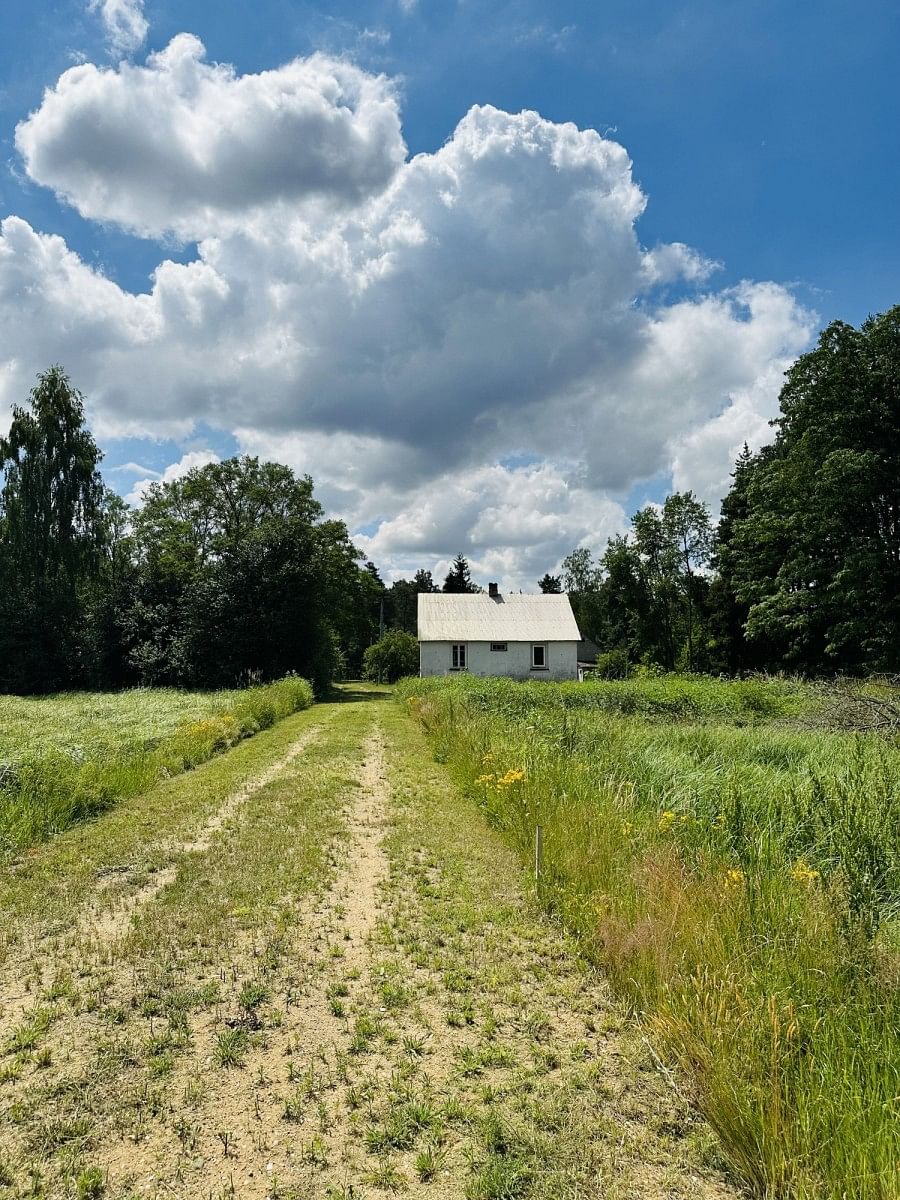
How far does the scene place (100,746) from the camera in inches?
448

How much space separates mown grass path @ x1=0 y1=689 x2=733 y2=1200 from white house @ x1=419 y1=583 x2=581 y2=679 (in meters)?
28.8

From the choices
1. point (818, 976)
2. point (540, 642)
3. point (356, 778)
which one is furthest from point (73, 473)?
point (818, 976)

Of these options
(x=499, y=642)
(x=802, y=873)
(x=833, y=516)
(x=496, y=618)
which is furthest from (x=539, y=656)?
(x=802, y=873)

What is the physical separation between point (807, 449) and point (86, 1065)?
32437 mm

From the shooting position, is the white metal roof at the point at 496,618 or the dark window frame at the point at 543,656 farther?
the dark window frame at the point at 543,656

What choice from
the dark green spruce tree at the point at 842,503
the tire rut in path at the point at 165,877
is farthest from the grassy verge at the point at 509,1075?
the dark green spruce tree at the point at 842,503

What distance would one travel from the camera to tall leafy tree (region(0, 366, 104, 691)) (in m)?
31.5

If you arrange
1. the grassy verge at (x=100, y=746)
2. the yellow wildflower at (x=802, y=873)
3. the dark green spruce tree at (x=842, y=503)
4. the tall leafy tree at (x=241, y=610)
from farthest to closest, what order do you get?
1. the tall leafy tree at (x=241, y=610)
2. the dark green spruce tree at (x=842, y=503)
3. the grassy verge at (x=100, y=746)
4. the yellow wildflower at (x=802, y=873)

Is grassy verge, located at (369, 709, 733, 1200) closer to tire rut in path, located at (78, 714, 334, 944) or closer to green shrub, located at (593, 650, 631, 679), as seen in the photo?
tire rut in path, located at (78, 714, 334, 944)

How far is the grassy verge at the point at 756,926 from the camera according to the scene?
2.59m

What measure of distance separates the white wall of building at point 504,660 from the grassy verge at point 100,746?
13.5 metres

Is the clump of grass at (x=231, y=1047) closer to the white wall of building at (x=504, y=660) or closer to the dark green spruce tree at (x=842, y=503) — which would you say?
the dark green spruce tree at (x=842, y=503)

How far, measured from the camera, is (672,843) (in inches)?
196

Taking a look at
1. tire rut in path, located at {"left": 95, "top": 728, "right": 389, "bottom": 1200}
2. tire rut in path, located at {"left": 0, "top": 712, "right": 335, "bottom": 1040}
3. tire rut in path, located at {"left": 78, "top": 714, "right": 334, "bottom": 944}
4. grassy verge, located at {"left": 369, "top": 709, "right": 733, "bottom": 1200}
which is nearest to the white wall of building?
tire rut in path, located at {"left": 78, "top": 714, "right": 334, "bottom": 944}
